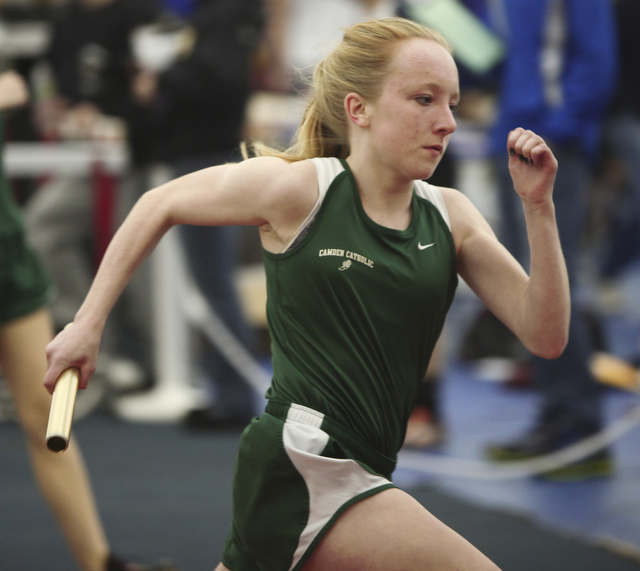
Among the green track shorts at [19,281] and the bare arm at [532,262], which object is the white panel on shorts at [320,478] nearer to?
the bare arm at [532,262]

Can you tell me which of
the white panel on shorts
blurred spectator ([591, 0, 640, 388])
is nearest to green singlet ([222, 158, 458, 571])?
the white panel on shorts

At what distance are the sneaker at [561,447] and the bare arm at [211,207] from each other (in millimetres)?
2523

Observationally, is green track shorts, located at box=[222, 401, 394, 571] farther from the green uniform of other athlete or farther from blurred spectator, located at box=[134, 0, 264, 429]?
blurred spectator, located at box=[134, 0, 264, 429]

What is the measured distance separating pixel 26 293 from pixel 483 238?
1430 mm

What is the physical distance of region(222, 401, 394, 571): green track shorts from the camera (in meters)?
2.28

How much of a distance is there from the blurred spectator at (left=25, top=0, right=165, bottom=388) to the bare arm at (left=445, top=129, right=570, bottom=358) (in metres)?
3.51

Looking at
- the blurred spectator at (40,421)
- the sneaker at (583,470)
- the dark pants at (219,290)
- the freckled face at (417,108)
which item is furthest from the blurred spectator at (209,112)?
the freckled face at (417,108)

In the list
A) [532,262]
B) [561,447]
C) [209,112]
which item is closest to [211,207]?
[532,262]

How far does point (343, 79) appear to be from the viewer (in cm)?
245

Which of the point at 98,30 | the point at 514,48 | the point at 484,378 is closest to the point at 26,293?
the point at 514,48

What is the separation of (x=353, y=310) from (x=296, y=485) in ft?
1.14

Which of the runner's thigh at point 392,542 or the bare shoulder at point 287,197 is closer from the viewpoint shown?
the runner's thigh at point 392,542

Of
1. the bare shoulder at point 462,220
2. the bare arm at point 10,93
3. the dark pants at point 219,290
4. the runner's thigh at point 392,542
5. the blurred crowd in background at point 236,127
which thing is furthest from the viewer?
the dark pants at point 219,290

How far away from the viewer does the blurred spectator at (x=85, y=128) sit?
233 inches
